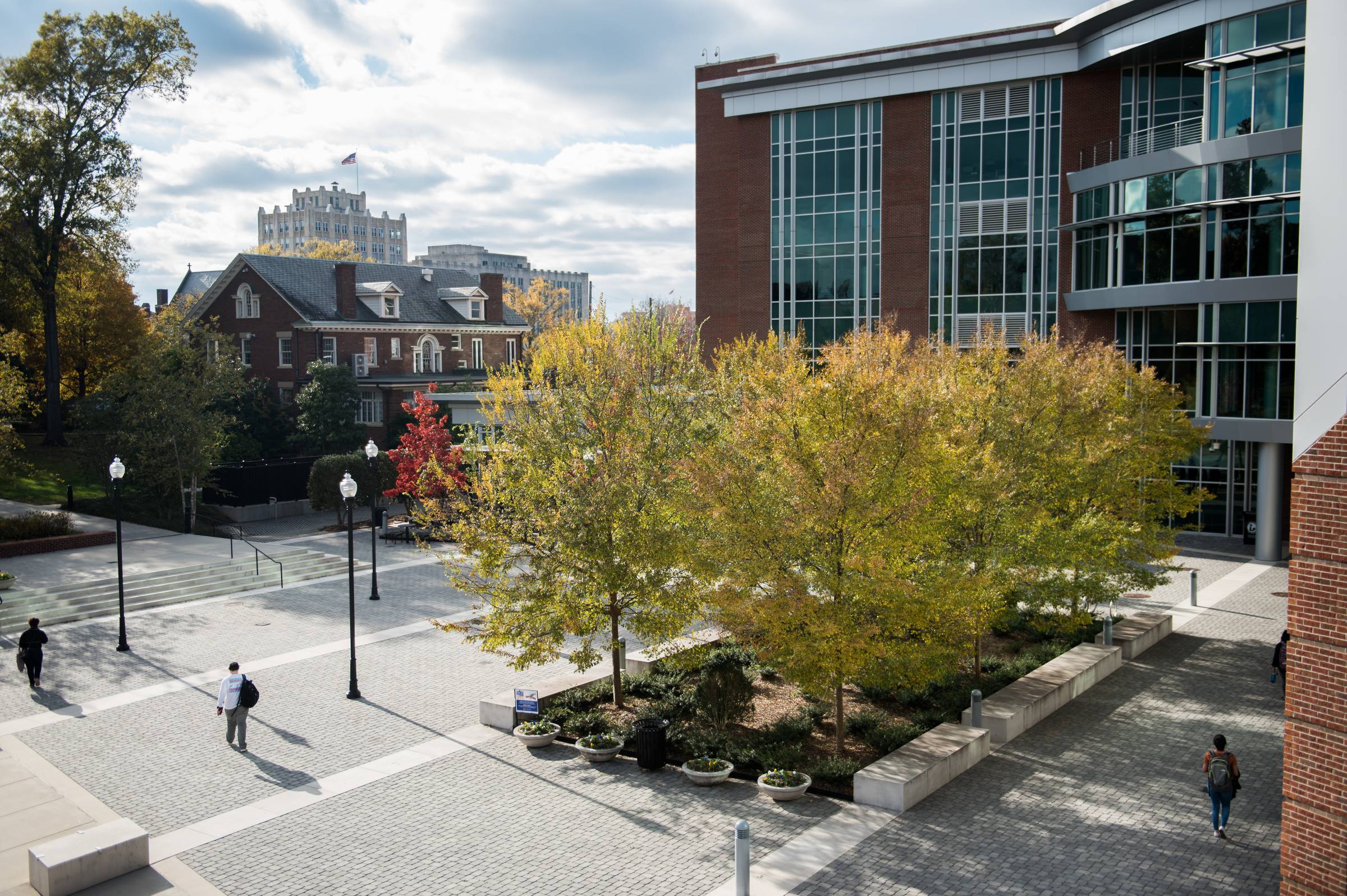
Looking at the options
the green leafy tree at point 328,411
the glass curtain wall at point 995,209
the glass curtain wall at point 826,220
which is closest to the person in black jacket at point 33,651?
the green leafy tree at point 328,411

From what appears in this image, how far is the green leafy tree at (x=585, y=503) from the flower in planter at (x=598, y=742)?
1432 millimetres

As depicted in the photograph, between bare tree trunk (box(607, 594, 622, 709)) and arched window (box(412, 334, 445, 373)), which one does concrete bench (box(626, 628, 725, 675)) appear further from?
arched window (box(412, 334, 445, 373))

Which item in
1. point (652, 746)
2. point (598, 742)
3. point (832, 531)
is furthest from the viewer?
point (598, 742)

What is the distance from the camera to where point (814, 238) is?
152ft

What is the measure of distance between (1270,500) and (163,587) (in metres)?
35.5

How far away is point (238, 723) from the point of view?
16750mm

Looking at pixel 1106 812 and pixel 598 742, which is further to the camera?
pixel 598 742

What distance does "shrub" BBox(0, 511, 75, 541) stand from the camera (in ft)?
108

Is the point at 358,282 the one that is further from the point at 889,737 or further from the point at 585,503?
the point at 889,737

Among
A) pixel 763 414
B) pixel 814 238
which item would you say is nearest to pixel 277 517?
pixel 814 238

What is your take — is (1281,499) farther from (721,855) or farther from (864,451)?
(721,855)

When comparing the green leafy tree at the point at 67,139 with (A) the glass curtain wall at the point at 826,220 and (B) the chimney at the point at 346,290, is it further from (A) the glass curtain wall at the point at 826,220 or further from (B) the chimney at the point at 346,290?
(A) the glass curtain wall at the point at 826,220

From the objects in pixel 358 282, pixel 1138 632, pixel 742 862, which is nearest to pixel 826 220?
pixel 1138 632

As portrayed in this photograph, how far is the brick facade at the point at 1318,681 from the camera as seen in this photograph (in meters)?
9.71
